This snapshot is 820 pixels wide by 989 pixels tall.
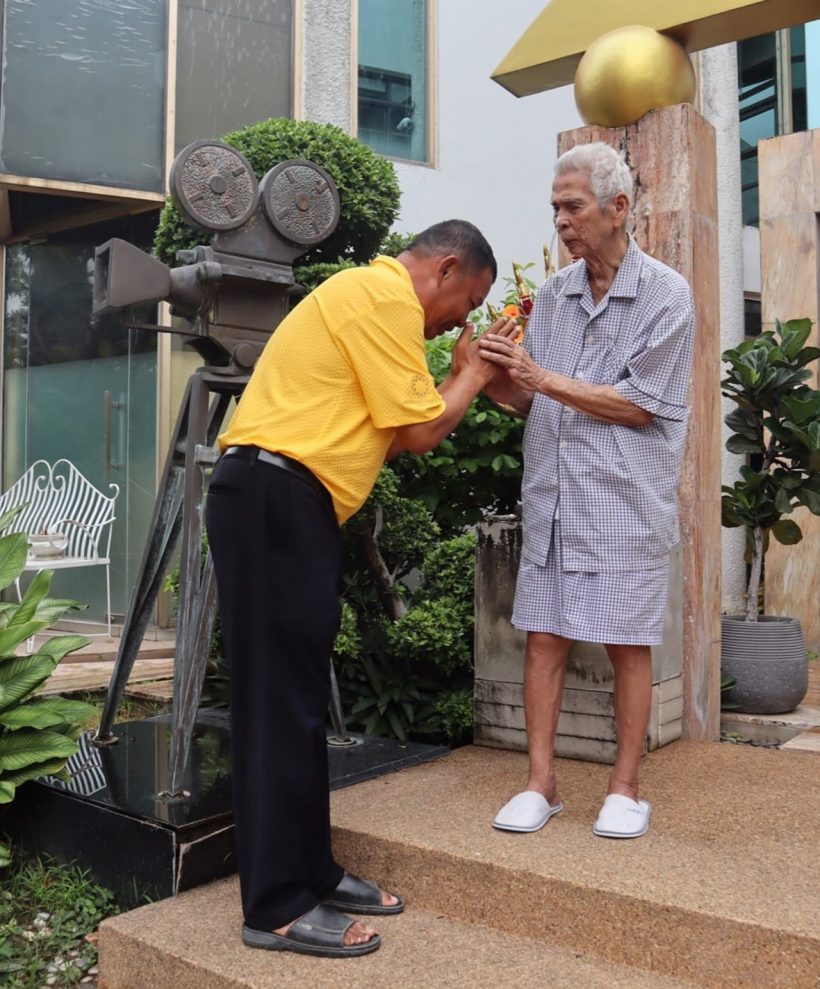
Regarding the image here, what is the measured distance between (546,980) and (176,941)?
91 centimetres

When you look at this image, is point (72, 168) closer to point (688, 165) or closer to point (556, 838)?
point (688, 165)

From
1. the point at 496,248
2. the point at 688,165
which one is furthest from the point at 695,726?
the point at 496,248

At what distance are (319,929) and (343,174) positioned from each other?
326 cm

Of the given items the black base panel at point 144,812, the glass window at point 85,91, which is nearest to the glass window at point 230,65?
the glass window at point 85,91

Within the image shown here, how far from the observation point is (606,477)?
275cm

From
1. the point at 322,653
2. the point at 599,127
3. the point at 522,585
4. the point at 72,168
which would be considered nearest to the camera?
the point at 322,653

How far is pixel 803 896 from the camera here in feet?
7.30

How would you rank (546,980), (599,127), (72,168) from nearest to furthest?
(546,980)
(599,127)
(72,168)

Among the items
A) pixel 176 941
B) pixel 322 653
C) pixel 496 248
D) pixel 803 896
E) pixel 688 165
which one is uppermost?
pixel 496 248

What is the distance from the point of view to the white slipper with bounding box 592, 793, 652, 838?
8.58 ft

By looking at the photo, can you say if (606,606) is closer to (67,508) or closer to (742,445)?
(742,445)

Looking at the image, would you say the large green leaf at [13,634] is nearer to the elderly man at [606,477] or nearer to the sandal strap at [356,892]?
the sandal strap at [356,892]

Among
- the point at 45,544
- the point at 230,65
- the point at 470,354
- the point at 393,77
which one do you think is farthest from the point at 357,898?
the point at 393,77

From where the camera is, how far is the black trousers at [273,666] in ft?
7.52
